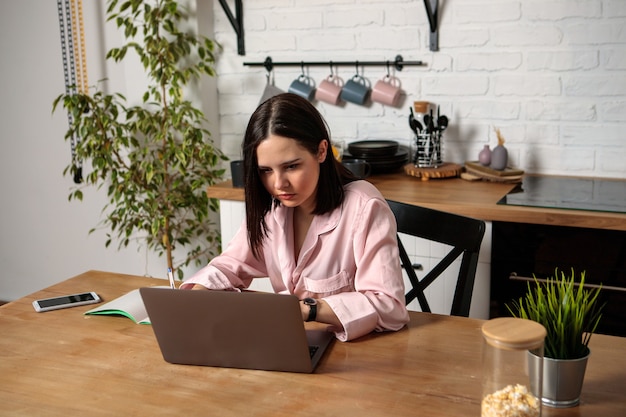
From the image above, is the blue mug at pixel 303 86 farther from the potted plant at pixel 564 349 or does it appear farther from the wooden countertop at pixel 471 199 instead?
the potted plant at pixel 564 349

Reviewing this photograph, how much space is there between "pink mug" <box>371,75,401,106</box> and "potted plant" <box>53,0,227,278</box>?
68 centimetres

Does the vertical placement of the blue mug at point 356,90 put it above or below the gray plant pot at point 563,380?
above

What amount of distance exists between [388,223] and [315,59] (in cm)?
161

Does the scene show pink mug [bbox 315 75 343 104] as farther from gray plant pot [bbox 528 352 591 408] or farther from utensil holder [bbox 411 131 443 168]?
gray plant pot [bbox 528 352 591 408]

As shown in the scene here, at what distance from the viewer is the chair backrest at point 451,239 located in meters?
1.87

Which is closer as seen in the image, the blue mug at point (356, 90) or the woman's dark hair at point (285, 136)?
the woman's dark hair at point (285, 136)

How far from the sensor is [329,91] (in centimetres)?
311

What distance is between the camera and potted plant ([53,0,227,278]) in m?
3.10

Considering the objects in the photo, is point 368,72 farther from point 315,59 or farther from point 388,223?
point 388,223

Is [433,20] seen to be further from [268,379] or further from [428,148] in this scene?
[268,379]

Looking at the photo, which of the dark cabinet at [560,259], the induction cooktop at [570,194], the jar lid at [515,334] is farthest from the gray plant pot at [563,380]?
the induction cooktop at [570,194]

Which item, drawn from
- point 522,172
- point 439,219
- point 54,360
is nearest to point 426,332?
point 439,219

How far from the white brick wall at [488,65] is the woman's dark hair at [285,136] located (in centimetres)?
127

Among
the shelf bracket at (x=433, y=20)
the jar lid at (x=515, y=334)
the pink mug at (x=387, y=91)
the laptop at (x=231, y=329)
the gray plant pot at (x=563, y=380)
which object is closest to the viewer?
the jar lid at (x=515, y=334)
